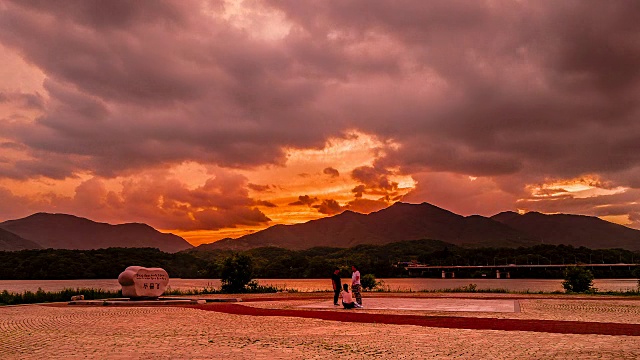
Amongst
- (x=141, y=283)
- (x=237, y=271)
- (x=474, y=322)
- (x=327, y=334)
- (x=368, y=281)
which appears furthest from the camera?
(x=368, y=281)

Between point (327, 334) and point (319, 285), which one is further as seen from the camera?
point (319, 285)

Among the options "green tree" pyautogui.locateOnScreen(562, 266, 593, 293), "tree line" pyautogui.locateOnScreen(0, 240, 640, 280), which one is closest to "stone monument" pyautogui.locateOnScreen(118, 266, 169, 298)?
"green tree" pyautogui.locateOnScreen(562, 266, 593, 293)

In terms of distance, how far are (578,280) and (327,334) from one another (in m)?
29.3

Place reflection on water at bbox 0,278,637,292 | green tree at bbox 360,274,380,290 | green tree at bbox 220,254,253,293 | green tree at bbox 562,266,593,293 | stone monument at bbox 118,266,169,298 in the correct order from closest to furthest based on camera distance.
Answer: stone monument at bbox 118,266,169,298 < green tree at bbox 562,266,593,293 < green tree at bbox 220,254,253,293 < green tree at bbox 360,274,380,290 < reflection on water at bbox 0,278,637,292

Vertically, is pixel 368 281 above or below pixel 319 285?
above

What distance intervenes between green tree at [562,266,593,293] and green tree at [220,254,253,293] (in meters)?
22.3

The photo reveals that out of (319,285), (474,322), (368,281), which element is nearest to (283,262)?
(319,285)

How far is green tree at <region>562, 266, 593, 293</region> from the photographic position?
3784cm

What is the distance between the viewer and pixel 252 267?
1561 inches

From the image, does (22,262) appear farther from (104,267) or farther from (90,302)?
(90,302)

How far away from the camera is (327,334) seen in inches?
581

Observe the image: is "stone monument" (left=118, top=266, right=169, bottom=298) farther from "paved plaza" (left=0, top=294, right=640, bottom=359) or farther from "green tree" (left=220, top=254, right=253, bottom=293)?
"paved plaza" (left=0, top=294, right=640, bottom=359)

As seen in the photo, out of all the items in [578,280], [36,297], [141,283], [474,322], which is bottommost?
[474,322]

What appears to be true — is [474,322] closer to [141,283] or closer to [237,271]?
[141,283]
